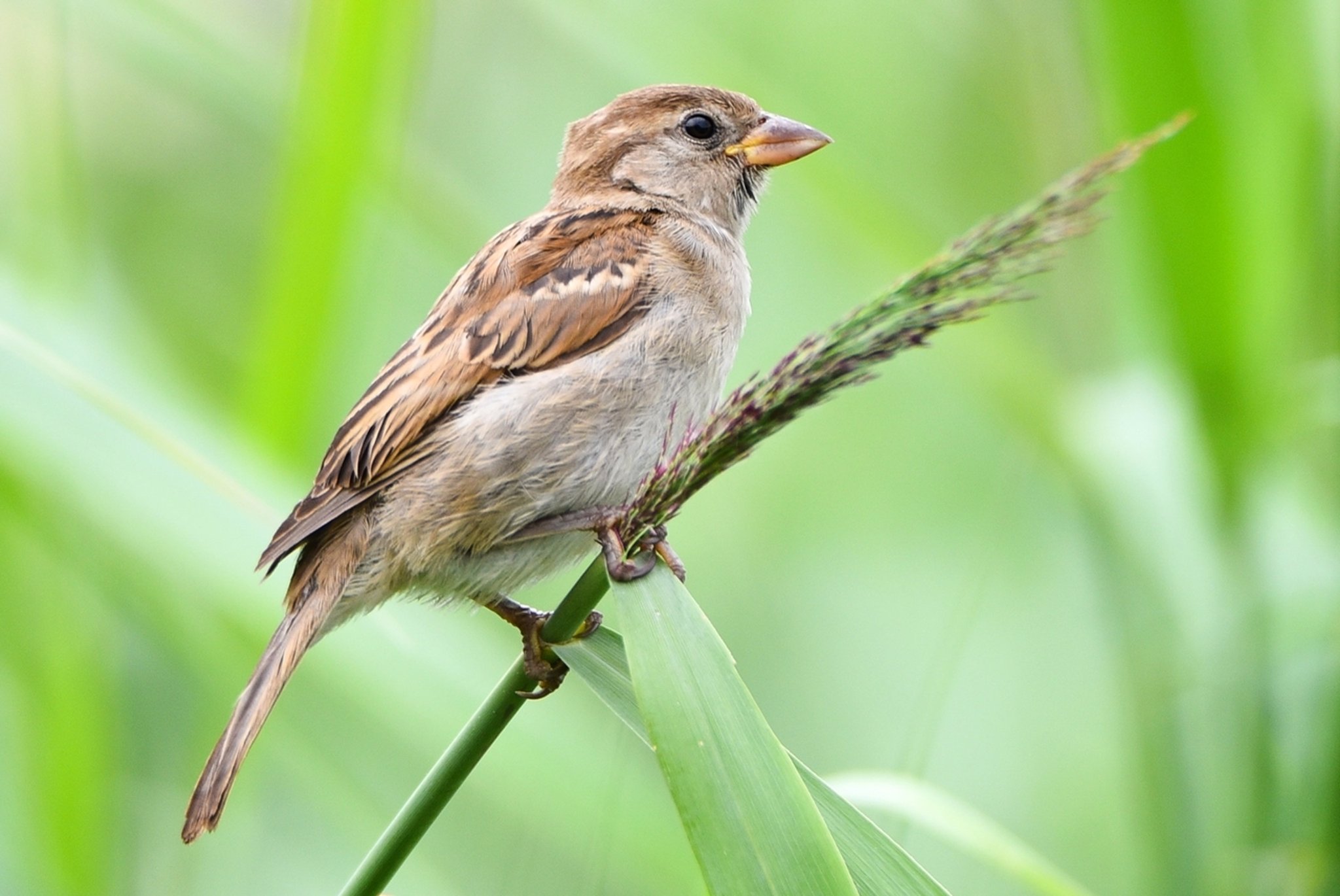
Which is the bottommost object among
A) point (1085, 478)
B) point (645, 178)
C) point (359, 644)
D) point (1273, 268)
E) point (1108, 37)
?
point (359, 644)

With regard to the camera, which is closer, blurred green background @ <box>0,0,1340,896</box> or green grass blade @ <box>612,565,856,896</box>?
green grass blade @ <box>612,565,856,896</box>

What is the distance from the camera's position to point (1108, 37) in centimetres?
232

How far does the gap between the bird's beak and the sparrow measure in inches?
2.8

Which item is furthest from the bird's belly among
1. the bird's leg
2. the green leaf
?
the green leaf

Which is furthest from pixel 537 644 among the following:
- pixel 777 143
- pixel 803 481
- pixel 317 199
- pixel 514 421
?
pixel 803 481

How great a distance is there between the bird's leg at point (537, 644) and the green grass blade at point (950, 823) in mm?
377

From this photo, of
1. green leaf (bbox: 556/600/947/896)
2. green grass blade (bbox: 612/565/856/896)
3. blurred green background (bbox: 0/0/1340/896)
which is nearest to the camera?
green grass blade (bbox: 612/565/856/896)

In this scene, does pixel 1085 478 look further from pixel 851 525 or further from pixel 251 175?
pixel 251 175

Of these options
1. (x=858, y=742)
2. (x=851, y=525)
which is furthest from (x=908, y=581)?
(x=858, y=742)

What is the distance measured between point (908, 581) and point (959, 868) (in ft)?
3.49

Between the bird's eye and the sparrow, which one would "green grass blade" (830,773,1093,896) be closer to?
the sparrow

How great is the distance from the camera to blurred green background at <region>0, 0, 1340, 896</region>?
1910 millimetres

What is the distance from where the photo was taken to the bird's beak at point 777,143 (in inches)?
98.7

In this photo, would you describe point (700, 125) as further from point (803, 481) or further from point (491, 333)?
point (803, 481)
